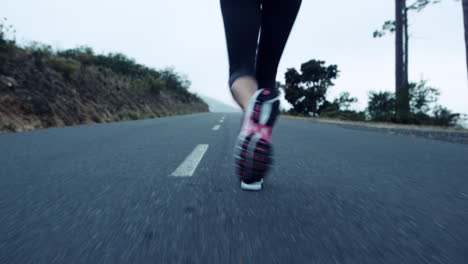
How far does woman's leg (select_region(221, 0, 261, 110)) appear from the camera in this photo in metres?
1.57

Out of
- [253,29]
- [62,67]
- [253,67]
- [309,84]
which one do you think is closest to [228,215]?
[253,67]

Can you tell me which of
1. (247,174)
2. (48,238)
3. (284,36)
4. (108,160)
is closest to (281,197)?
(247,174)

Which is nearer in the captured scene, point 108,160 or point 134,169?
point 134,169

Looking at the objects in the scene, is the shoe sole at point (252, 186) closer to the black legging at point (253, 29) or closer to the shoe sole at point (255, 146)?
the shoe sole at point (255, 146)

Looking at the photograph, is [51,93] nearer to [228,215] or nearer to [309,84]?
[228,215]

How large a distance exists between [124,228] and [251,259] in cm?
56

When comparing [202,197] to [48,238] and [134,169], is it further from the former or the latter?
[134,169]

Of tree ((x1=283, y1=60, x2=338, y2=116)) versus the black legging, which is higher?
tree ((x1=283, y1=60, x2=338, y2=116))

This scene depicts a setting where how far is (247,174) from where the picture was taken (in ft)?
4.78

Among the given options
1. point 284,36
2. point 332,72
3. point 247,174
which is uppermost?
point 332,72

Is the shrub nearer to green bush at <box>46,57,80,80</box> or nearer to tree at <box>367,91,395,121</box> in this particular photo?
tree at <box>367,91,395,121</box>

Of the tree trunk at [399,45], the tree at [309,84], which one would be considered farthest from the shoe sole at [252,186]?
the tree at [309,84]

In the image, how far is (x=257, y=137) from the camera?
54.8 inches

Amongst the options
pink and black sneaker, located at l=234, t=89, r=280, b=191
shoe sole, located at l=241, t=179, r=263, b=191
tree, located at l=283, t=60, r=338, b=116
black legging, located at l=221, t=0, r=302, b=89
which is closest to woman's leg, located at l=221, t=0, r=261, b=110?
black legging, located at l=221, t=0, r=302, b=89
